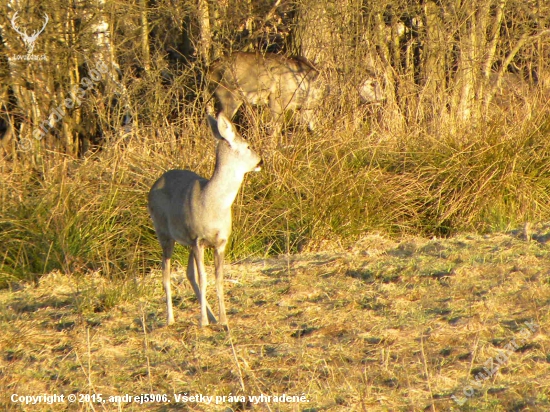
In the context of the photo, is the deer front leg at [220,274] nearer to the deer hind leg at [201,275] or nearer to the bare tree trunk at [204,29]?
the deer hind leg at [201,275]

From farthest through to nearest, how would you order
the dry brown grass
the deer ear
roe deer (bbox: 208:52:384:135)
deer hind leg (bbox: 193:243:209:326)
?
roe deer (bbox: 208:52:384:135) < deer hind leg (bbox: 193:243:209:326) < the deer ear < the dry brown grass

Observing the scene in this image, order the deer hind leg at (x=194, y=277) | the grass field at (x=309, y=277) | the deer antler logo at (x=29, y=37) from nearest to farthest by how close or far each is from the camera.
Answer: the grass field at (x=309, y=277), the deer hind leg at (x=194, y=277), the deer antler logo at (x=29, y=37)

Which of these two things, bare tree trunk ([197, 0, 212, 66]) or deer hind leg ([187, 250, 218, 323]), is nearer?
deer hind leg ([187, 250, 218, 323])

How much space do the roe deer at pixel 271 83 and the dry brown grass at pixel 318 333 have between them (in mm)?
3071

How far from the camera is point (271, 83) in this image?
10.4m

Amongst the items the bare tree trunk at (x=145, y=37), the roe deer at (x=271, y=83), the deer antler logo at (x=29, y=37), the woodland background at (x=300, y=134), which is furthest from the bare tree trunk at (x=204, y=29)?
the deer antler logo at (x=29, y=37)

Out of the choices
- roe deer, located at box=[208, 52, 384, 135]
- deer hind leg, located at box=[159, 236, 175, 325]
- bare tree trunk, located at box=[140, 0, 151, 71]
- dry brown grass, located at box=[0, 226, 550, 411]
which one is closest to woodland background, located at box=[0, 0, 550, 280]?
bare tree trunk, located at box=[140, 0, 151, 71]

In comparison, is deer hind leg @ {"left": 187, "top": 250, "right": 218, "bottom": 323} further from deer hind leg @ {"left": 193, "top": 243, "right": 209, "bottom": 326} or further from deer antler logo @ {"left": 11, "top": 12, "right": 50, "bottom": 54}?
deer antler logo @ {"left": 11, "top": 12, "right": 50, "bottom": 54}

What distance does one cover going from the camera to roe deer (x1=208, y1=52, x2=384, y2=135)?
9.41 meters

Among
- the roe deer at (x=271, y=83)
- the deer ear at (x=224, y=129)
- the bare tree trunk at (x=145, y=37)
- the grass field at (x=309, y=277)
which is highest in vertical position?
the deer ear at (x=224, y=129)

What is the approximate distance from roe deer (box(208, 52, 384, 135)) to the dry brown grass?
3.07m

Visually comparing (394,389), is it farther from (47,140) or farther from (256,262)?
(47,140)

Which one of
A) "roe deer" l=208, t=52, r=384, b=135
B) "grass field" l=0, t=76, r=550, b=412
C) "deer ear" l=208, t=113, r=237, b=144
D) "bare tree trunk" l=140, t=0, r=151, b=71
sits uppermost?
"deer ear" l=208, t=113, r=237, b=144

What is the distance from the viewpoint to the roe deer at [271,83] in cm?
941
